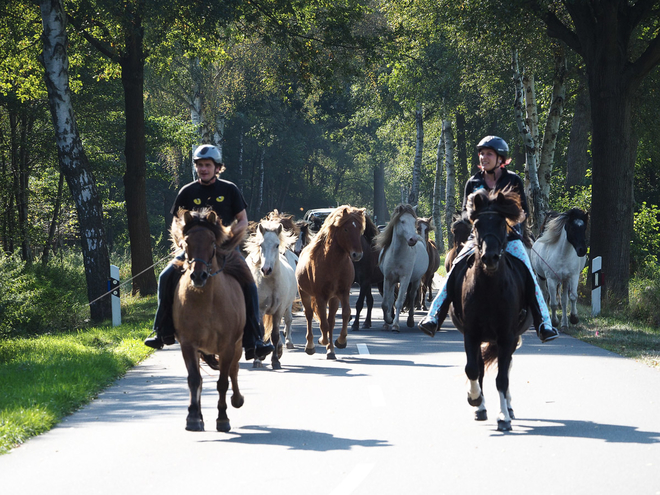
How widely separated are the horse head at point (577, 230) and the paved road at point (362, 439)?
207 inches

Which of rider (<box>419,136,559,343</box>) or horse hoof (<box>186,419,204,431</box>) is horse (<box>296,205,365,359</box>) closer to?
rider (<box>419,136,559,343</box>)

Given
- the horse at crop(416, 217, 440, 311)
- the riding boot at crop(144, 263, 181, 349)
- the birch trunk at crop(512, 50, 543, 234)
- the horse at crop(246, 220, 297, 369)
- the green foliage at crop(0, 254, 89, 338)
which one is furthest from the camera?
the birch trunk at crop(512, 50, 543, 234)

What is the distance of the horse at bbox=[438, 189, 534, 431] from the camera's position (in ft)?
24.9

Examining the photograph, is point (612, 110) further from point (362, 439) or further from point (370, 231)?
point (362, 439)

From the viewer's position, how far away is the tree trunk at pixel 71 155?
17938 millimetres

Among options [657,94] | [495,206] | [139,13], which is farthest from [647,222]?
[495,206]

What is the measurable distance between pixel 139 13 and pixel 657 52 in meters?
11.8

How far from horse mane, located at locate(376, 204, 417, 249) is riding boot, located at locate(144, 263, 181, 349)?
343 inches

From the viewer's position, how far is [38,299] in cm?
1727

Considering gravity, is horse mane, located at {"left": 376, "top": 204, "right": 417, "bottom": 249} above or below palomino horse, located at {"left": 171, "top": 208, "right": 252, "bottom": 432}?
above

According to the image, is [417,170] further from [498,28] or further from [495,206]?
[495,206]

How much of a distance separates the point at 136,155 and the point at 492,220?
57.6 feet

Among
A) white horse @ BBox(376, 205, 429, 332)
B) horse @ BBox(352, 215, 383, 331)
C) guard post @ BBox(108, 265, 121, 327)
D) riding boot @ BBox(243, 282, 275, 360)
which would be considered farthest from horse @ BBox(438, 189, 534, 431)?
guard post @ BBox(108, 265, 121, 327)

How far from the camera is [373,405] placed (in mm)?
8922
